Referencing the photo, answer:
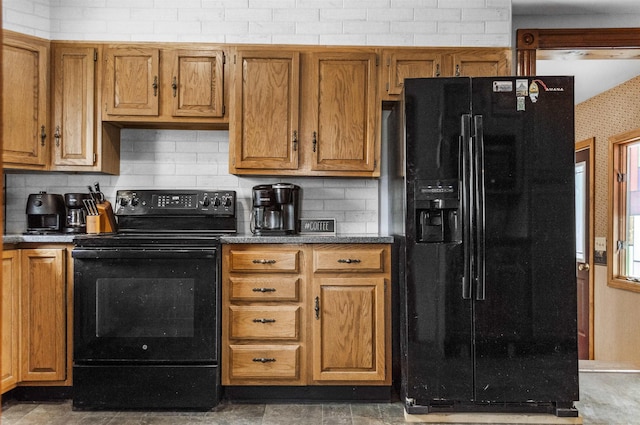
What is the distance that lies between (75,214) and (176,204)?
61 centimetres

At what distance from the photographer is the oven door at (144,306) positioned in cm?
268

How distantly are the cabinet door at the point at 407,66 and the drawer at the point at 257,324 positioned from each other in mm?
1492

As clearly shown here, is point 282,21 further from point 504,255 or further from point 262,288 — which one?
point 504,255

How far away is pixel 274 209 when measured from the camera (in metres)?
3.15

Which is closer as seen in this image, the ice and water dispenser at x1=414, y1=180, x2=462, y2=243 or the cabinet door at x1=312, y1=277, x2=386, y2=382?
the ice and water dispenser at x1=414, y1=180, x2=462, y2=243

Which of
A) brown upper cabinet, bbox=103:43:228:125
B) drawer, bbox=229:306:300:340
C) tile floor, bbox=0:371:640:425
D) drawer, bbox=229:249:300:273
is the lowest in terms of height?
tile floor, bbox=0:371:640:425

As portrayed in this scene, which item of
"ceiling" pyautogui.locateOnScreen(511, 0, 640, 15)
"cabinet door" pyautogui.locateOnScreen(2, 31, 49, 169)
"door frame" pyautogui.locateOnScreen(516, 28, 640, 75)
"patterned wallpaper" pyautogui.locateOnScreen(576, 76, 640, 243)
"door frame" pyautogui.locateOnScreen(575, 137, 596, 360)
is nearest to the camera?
"cabinet door" pyautogui.locateOnScreen(2, 31, 49, 169)

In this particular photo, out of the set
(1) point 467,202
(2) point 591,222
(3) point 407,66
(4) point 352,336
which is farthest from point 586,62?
(4) point 352,336

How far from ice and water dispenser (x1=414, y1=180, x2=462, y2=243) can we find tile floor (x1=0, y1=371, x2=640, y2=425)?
0.96 m

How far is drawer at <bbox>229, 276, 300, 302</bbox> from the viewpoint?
278 cm

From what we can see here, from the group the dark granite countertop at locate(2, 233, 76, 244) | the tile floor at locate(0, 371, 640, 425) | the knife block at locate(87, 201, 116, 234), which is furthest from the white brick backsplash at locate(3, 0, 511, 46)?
the tile floor at locate(0, 371, 640, 425)

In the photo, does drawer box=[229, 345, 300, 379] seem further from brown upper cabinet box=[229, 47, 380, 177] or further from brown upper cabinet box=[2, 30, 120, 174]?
brown upper cabinet box=[2, 30, 120, 174]

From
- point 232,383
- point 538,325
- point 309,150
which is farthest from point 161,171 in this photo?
point 538,325

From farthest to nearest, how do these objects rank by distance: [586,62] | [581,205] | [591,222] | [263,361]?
[581,205] → [591,222] → [586,62] → [263,361]
